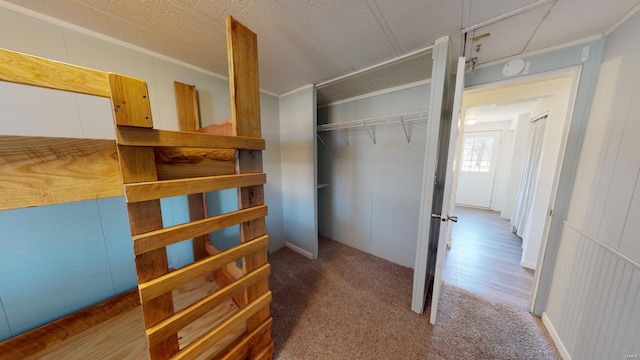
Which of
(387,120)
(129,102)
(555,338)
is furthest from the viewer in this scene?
(387,120)

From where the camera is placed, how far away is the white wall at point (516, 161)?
12.5ft

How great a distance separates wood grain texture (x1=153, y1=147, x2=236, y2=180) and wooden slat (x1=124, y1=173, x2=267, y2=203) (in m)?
0.05

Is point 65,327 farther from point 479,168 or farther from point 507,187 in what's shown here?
point 479,168

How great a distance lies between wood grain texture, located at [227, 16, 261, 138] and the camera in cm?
88

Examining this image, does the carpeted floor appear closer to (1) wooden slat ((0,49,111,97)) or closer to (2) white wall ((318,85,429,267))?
(2) white wall ((318,85,429,267))

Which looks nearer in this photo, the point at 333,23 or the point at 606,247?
the point at 606,247

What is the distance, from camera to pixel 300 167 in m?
2.38

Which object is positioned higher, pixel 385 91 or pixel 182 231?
pixel 385 91

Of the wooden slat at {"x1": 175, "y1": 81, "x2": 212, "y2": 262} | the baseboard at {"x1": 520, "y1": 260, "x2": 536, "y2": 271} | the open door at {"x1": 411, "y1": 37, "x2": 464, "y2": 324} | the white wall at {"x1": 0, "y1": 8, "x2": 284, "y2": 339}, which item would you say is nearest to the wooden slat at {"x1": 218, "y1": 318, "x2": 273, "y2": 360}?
the wooden slat at {"x1": 175, "y1": 81, "x2": 212, "y2": 262}

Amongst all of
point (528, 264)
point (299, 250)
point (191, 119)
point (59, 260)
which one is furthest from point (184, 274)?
point (528, 264)

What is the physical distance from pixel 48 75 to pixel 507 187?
6.14 metres

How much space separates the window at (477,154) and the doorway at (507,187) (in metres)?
0.02

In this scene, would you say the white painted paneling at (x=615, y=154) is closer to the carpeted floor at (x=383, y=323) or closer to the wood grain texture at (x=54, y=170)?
the carpeted floor at (x=383, y=323)

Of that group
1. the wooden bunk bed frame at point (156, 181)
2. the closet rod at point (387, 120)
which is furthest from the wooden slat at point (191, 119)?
the closet rod at point (387, 120)
